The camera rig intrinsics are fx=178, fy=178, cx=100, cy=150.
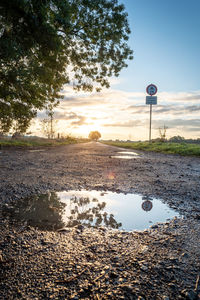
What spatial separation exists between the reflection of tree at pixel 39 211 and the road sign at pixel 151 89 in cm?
2011

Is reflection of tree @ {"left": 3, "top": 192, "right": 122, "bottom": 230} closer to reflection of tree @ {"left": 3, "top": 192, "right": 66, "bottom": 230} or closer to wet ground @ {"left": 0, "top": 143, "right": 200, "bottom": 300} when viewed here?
reflection of tree @ {"left": 3, "top": 192, "right": 66, "bottom": 230}

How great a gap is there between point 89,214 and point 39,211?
733 millimetres

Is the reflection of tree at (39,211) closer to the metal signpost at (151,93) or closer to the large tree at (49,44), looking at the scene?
the large tree at (49,44)

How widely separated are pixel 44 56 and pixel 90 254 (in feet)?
30.3

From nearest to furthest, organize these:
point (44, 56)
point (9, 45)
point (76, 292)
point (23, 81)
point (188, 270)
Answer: point (76, 292) → point (188, 270) → point (9, 45) → point (23, 81) → point (44, 56)

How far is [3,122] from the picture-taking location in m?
8.91

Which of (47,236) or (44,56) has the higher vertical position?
(44,56)

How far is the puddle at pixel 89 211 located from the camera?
228 cm

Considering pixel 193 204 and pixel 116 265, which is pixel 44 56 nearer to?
pixel 193 204

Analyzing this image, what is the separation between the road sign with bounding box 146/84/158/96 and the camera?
20619mm

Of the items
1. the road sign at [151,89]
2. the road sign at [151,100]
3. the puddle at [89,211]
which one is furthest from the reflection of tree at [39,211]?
the road sign at [151,89]

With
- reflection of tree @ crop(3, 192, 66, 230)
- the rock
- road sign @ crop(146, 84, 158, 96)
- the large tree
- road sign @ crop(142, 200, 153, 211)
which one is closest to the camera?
the rock

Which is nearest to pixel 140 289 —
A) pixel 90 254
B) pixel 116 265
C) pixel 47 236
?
pixel 116 265

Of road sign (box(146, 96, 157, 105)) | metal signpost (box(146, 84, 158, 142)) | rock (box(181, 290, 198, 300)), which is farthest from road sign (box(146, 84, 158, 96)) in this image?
rock (box(181, 290, 198, 300))
